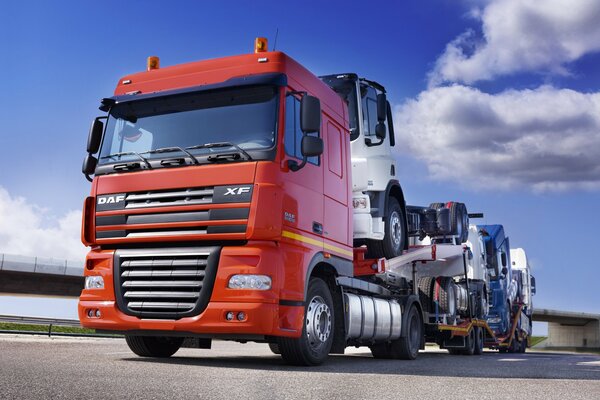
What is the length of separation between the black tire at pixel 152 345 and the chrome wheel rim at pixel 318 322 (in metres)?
1.96

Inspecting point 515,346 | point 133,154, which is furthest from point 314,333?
point 515,346

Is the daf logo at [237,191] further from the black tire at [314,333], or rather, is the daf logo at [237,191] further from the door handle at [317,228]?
the black tire at [314,333]

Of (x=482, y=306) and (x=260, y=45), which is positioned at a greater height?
(x=260, y=45)

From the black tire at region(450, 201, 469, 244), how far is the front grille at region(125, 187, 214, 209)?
27.8ft

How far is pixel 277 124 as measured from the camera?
831 centimetres

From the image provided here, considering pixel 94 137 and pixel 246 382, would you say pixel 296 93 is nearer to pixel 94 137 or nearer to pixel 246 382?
pixel 94 137

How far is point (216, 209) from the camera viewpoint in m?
8.11

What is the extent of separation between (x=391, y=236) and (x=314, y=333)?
2.97m

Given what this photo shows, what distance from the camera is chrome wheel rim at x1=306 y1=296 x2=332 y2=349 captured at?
883cm

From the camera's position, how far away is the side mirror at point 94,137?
9320 millimetres

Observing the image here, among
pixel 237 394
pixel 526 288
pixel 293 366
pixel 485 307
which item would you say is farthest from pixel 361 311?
pixel 526 288

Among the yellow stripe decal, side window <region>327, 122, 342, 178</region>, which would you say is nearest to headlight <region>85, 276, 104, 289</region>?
the yellow stripe decal

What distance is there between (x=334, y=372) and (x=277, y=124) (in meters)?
2.83

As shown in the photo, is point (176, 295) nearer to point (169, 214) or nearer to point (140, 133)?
point (169, 214)
